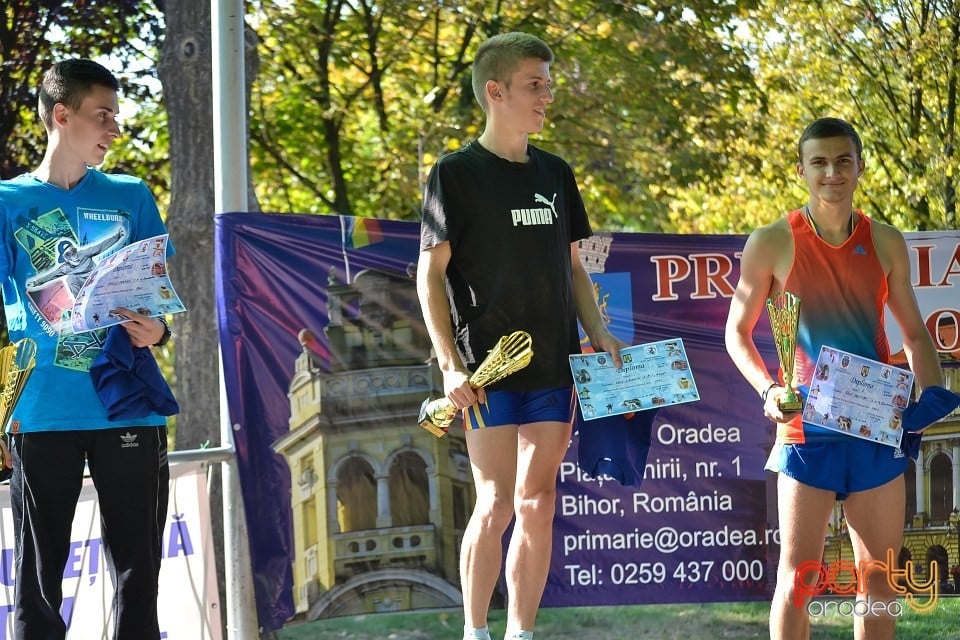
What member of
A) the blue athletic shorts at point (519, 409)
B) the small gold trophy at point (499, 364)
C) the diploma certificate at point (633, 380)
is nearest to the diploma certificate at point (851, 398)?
the diploma certificate at point (633, 380)

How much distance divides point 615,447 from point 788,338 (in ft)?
2.45

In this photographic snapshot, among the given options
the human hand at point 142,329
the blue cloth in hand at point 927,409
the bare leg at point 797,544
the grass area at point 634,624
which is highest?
the human hand at point 142,329

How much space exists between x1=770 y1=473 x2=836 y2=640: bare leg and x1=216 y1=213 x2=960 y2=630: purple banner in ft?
4.28

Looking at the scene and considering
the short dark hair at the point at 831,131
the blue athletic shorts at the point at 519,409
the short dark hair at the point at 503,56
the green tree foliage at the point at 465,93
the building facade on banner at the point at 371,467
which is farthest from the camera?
the green tree foliage at the point at 465,93

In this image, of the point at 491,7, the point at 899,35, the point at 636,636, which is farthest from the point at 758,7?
the point at 636,636

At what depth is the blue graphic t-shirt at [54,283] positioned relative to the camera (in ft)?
13.3

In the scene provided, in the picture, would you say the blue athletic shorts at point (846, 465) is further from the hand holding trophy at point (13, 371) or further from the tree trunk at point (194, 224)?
the tree trunk at point (194, 224)

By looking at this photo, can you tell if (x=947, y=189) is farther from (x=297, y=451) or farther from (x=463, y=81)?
(x=297, y=451)

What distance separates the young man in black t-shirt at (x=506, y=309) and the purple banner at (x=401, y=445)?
1.41 m

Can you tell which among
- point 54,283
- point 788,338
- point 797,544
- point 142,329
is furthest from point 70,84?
point 797,544

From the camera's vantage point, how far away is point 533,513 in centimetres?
429

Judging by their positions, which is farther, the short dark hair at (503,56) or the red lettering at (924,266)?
the red lettering at (924,266)

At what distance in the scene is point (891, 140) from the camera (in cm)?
1127

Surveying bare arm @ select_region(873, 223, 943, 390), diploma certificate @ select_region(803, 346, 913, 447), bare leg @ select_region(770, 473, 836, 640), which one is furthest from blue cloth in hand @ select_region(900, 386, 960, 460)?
bare leg @ select_region(770, 473, 836, 640)
